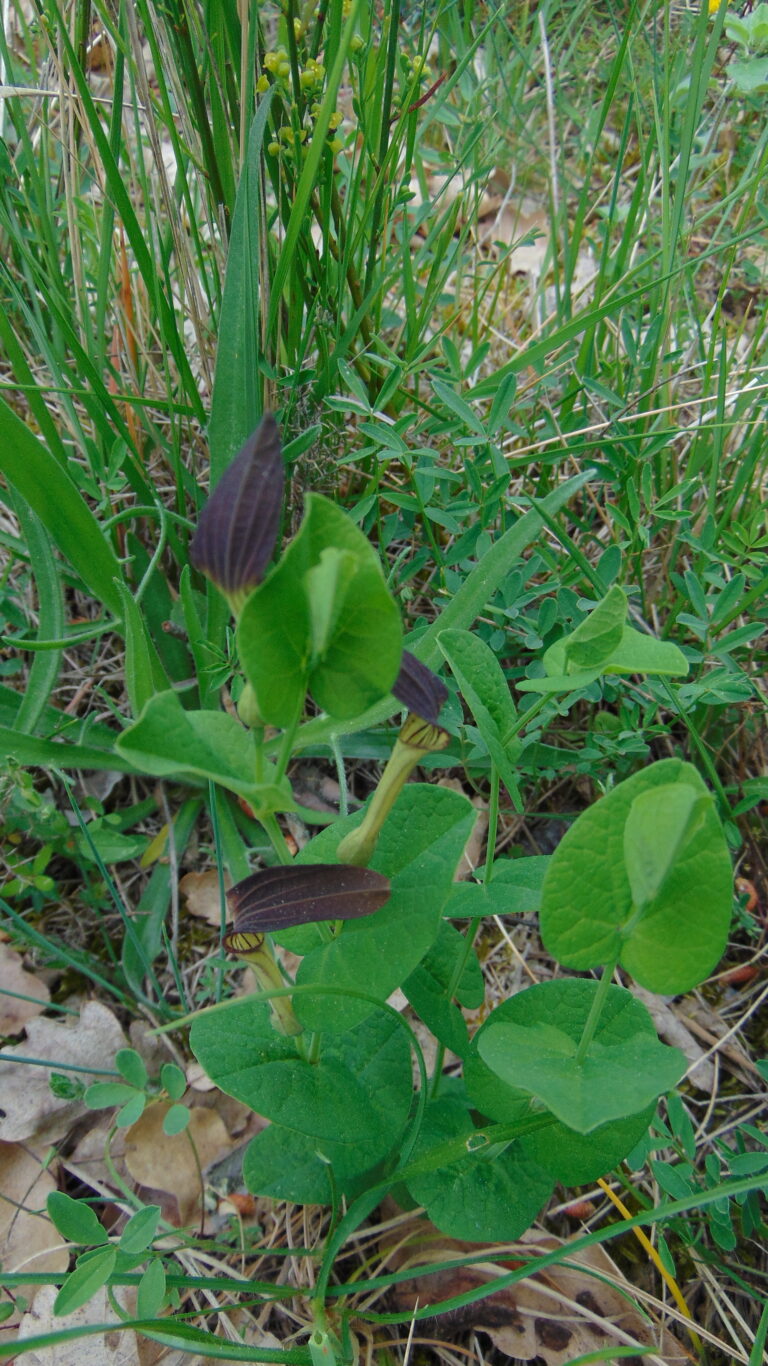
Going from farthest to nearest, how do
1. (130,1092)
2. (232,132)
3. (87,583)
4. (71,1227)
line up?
(87,583) → (232,132) → (130,1092) → (71,1227)

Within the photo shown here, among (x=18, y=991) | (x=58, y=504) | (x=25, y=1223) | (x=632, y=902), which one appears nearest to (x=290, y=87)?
(x=58, y=504)

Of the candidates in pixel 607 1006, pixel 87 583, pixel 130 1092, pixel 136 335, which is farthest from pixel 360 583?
pixel 136 335

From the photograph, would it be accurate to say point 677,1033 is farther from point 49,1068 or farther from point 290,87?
point 290,87

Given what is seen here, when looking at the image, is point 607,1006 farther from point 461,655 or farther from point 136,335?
point 136,335

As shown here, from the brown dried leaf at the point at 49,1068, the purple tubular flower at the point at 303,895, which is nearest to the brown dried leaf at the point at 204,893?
the brown dried leaf at the point at 49,1068

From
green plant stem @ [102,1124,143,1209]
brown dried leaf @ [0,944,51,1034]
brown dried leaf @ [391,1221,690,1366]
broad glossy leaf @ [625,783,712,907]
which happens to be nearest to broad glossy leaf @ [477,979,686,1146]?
broad glossy leaf @ [625,783,712,907]

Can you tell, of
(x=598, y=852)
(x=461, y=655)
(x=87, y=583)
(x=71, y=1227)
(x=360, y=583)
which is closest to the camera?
(x=360, y=583)

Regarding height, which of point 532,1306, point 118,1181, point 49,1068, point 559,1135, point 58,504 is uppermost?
point 58,504
